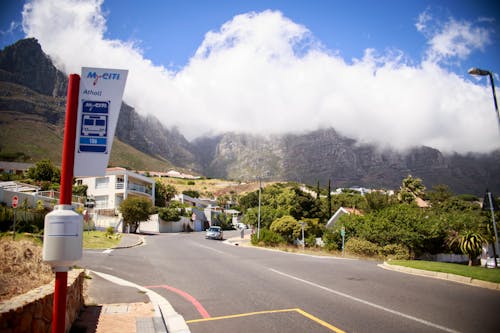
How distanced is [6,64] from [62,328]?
141 m

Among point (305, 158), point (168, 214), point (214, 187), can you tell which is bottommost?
point (168, 214)

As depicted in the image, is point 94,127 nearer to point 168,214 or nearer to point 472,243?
point 472,243

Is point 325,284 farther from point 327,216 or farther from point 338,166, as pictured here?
point 338,166

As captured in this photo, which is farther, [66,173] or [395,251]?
[395,251]

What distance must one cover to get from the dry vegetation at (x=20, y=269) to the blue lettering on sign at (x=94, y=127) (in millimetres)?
3440

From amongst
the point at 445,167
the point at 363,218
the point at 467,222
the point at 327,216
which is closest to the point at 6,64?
the point at 327,216

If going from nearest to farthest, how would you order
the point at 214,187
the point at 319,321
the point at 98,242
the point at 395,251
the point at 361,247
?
the point at 319,321 < the point at 98,242 < the point at 395,251 < the point at 361,247 < the point at 214,187

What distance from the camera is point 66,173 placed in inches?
121

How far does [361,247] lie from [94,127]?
26991 millimetres

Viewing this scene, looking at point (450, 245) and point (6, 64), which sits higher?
point (6, 64)

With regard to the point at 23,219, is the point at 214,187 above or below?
above

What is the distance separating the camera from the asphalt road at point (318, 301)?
19.4 ft

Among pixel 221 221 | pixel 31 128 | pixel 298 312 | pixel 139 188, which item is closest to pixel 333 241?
pixel 298 312

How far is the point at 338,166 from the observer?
171 meters
